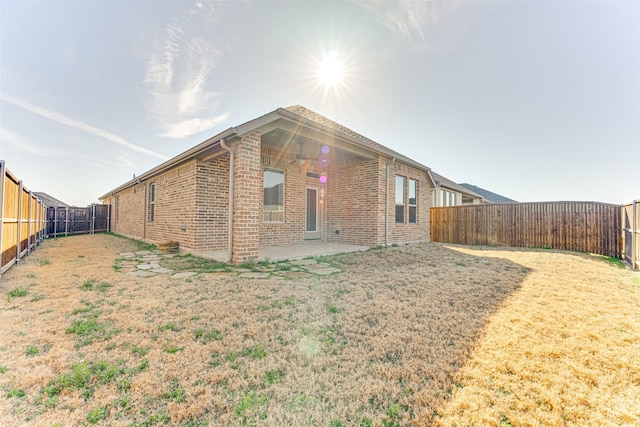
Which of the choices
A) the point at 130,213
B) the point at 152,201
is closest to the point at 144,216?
the point at 152,201

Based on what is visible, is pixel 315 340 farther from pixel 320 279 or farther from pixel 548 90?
pixel 548 90

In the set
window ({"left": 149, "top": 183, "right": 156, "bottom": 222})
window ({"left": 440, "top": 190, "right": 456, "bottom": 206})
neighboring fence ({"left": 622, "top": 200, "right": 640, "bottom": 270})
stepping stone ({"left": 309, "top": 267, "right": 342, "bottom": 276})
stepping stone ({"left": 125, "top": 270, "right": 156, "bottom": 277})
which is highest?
window ({"left": 440, "top": 190, "right": 456, "bottom": 206})

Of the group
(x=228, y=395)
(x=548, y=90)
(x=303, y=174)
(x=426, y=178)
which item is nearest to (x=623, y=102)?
(x=548, y=90)

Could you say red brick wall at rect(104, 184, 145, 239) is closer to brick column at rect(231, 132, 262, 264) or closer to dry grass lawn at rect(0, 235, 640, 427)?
brick column at rect(231, 132, 262, 264)

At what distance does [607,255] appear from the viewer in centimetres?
845

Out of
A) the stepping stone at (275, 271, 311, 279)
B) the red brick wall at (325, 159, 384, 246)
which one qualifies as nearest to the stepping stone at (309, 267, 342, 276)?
the stepping stone at (275, 271, 311, 279)

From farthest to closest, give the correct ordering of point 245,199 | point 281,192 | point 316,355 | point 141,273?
point 281,192, point 245,199, point 141,273, point 316,355

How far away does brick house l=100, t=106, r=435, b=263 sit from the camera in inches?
219

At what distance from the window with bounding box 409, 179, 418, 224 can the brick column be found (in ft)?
23.0

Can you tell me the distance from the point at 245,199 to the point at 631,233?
32.2 ft

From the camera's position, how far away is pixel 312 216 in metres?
9.37

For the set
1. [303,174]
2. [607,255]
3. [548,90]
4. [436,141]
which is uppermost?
[548,90]

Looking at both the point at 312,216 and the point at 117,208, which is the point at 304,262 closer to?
the point at 312,216

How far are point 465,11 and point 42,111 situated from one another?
16065 millimetres
